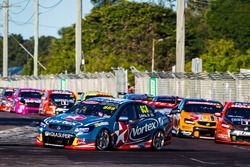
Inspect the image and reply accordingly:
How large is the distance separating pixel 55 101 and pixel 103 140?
2390cm

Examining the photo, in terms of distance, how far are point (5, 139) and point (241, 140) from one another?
7528mm

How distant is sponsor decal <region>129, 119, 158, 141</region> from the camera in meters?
24.8

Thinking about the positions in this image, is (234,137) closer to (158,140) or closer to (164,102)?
(158,140)

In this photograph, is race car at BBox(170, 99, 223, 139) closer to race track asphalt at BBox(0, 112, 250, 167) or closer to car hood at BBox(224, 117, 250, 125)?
car hood at BBox(224, 117, 250, 125)

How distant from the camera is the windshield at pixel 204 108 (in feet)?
113

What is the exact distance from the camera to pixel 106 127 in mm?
23531

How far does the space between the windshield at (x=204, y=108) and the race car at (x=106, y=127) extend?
8.21 m

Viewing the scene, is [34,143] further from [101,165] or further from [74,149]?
[101,165]

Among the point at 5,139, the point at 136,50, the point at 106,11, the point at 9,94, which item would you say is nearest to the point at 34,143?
the point at 5,139

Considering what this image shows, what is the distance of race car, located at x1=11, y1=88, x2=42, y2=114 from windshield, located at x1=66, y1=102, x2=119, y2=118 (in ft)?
89.0

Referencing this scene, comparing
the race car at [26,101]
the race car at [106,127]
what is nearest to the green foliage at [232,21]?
the race car at [26,101]

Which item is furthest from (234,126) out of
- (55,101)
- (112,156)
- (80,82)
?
(80,82)

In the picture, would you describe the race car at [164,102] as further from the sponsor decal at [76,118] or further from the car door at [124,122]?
the sponsor decal at [76,118]

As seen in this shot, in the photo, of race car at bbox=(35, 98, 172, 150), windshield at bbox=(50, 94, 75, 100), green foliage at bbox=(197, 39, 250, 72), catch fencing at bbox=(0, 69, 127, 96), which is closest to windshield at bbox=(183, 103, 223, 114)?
race car at bbox=(35, 98, 172, 150)
